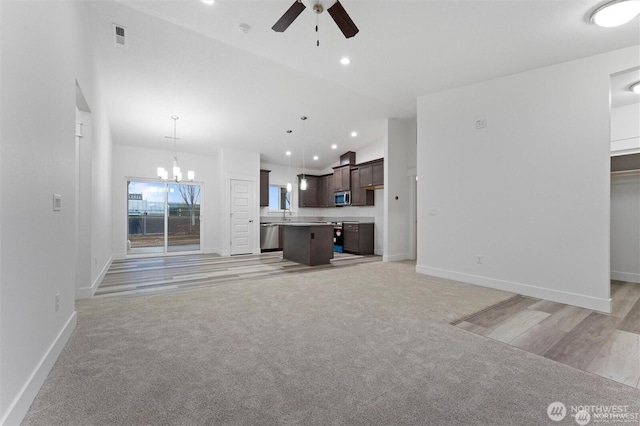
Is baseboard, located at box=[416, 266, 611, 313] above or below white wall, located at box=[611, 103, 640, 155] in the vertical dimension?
below

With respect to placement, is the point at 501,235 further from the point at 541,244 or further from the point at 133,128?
the point at 133,128

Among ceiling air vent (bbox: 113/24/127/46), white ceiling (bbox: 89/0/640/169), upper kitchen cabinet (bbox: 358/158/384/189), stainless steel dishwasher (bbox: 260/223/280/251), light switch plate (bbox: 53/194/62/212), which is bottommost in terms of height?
stainless steel dishwasher (bbox: 260/223/280/251)

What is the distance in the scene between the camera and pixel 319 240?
5.88 m

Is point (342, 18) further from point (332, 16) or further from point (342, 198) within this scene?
point (342, 198)

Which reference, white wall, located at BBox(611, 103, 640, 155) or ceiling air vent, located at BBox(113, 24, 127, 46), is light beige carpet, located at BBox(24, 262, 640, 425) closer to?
ceiling air vent, located at BBox(113, 24, 127, 46)

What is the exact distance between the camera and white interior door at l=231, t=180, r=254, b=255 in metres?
7.38

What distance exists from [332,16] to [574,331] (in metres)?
3.72

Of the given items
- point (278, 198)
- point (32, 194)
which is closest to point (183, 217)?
point (278, 198)

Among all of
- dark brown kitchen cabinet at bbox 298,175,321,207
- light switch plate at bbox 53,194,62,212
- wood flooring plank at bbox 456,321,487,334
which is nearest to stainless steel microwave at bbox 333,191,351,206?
dark brown kitchen cabinet at bbox 298,175,321,207

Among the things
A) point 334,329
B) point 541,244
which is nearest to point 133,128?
point 334,329

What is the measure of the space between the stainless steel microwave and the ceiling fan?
18.3 feet

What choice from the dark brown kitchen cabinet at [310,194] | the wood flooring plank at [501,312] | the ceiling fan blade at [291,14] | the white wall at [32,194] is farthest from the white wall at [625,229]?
the white wall at [32,194]

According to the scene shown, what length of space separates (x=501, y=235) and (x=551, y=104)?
1.87 meters

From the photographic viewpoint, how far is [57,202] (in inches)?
81.2
